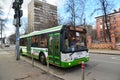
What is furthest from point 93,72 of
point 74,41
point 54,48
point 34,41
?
point 34,41

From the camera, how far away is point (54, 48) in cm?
967

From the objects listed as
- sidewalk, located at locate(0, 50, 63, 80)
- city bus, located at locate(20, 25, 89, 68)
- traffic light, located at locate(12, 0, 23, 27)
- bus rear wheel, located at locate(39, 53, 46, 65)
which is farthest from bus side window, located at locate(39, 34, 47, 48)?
traffic light, located at locate(12, 0, 23, 27)

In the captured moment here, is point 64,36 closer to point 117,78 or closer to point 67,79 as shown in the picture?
point 67,79

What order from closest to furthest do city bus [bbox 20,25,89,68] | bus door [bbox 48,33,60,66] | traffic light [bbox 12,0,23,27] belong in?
city bus [bbox 20,25,89,68] < bus door [bbox 48,33,60,66] < traffic light [bbox 12,0,23,27]

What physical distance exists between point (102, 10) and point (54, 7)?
14022 mm

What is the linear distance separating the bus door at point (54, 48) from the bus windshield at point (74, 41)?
2.13ft

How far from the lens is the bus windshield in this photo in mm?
8805

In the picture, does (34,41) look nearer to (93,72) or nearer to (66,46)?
(66,46)

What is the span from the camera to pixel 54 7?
39.6m

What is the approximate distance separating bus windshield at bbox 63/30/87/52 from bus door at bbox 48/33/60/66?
0.65 m

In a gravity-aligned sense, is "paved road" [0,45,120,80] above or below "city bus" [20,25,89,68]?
below

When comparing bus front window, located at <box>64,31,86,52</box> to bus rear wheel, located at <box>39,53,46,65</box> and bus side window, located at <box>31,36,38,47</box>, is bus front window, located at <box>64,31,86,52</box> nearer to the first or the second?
bus rear wheel, located at <box>39,53,46,65</box>

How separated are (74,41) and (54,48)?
1452 mm

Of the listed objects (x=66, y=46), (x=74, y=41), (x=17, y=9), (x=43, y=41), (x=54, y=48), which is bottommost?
(x=54, y=48)
